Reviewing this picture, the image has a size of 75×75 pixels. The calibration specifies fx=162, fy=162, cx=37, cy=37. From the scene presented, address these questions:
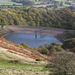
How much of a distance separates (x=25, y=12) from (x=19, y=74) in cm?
11705

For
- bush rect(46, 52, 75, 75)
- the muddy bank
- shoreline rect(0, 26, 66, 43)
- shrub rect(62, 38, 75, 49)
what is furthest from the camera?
shoreline rect(0, 26, 66, 43)

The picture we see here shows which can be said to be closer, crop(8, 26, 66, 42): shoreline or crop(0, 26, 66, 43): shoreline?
crop(0, 26, 66, 43): shoreline

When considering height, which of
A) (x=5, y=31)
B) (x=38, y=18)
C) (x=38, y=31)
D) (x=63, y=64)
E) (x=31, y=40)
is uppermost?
(x=63, y=64)

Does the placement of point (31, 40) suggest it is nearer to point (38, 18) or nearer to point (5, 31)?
point (5, 31)

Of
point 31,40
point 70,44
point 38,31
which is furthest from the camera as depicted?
point 38,31

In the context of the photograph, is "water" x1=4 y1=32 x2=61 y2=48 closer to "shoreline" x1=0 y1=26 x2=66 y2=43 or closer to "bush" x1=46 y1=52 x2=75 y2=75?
"shoreline" x1=0 y1=26 x2=66 y2=43

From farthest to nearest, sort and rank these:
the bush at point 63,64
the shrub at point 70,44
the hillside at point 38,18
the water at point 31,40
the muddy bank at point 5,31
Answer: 1. the hillside at point 38,18
2. the muddy bank at point 5,31
3. the water at point 31,40
4. the shrub at point 70,44
5. the bush at point 63,64

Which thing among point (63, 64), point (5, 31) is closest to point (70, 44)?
point (63, 64)

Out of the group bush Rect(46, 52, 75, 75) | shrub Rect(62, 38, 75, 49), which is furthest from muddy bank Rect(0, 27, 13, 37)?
bush Rect(46, 52, 75, 75)

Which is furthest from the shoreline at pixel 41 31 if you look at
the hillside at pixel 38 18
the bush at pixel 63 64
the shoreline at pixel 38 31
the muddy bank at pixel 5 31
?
the bush at pixel 63 64

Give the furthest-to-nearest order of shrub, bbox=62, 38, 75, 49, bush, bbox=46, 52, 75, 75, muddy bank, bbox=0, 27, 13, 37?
muddy bank, bbox=0, 27, 13, 37 < shrub, bbox=62, 38, 75, 49 < bush, bbox=46, 52, 75, 75

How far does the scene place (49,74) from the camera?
20047mm

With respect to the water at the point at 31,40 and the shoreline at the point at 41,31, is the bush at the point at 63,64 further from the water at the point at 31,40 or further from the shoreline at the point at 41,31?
the shoreline at the point at 41,31

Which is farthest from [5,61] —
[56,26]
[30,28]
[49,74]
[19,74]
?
[56,26]
